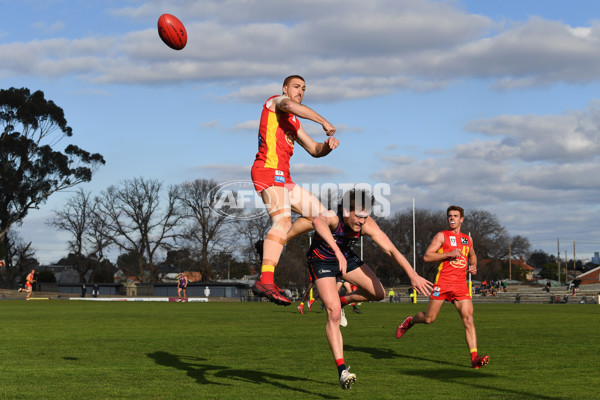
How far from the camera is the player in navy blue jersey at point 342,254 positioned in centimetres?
793

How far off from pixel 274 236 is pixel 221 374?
240 centimetres

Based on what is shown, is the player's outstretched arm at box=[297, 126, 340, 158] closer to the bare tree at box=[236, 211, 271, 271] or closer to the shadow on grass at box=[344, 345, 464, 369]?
the shadow on grass at box=[344, 345, 464, 369]

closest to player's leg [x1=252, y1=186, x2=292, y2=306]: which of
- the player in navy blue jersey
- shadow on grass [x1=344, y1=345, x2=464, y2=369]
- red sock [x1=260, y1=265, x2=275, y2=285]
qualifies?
red sock [x1=260, y1=265, x2=275, y2=285]

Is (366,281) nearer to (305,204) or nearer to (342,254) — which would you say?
(342,254)

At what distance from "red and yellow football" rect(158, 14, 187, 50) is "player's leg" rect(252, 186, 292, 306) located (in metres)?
2.58

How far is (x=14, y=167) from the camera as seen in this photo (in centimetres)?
7650

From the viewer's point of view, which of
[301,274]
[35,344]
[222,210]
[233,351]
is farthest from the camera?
[301,274]

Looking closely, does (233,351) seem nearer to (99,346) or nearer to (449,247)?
(99,346)

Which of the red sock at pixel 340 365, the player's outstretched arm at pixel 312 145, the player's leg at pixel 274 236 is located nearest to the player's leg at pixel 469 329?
the red sock at pixel 340 365

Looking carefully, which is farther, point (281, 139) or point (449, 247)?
point (449, 247)

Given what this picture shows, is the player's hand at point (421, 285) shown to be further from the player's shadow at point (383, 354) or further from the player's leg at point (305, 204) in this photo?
the player's shadow at point (383, 354)

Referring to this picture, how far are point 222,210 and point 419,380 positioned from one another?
247 ft

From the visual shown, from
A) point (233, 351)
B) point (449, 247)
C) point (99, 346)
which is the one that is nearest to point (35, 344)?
point (99, 346)

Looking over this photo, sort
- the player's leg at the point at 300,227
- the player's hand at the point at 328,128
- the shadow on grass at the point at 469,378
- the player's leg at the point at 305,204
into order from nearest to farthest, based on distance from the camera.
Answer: the player's hand at the point at 328,128, the shadow on grass at the point at 469,378, the player's leg at the point at 305,204, the player's leg at the point at 300,227
